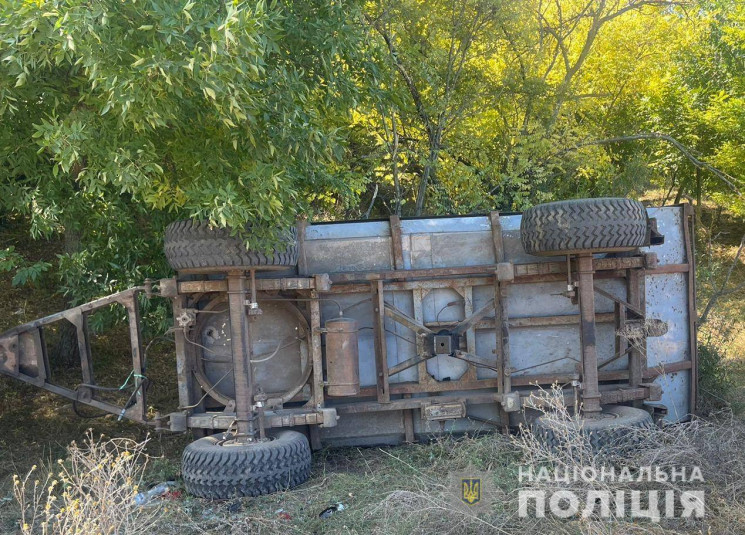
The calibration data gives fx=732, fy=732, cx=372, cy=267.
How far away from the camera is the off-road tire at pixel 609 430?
17.5 ft

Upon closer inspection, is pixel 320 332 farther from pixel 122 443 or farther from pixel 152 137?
pixel 122 443

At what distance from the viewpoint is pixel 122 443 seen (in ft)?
23.7

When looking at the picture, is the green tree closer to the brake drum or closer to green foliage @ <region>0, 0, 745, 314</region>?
green foliage @ <region>0, 0, 745, 314</region>

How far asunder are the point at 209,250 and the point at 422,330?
199 cm

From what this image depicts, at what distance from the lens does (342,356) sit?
6000mm

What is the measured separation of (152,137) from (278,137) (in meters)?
1.04

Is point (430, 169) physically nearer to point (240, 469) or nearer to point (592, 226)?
point (592, 226)

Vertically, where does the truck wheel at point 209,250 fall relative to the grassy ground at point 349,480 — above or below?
above

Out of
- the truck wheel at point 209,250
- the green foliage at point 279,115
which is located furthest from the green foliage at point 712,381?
the truck wheel at point 209,250

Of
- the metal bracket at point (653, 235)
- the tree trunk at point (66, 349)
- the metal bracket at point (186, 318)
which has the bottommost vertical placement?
the tree trunk at point (66, 349)

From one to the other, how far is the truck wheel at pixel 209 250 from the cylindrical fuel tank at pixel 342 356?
2.50 ft

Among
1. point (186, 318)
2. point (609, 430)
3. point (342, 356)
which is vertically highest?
point (186, 318)

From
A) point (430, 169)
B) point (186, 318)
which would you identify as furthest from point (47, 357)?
point (430, 169)

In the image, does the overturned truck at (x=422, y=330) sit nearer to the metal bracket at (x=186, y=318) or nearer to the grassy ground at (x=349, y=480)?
the metal bracket at (x=186, y=318)
